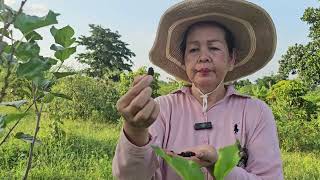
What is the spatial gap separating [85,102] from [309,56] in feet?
26.1

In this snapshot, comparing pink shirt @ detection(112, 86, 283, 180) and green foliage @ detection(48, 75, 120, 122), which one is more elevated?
green foliage @ detection(48, 75, 120, 122)

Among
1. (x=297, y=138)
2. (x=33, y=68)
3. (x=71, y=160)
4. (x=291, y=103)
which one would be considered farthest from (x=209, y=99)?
(x=291, y=103)

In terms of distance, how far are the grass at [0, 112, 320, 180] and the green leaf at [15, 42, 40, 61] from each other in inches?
135

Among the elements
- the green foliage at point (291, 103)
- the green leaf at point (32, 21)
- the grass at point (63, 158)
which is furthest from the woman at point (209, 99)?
the green foliage at point (291, 103)

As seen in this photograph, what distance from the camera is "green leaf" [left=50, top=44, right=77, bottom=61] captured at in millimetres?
980

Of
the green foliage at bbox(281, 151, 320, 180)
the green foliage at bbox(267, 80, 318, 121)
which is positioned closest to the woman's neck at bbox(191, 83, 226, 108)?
the green foliage at bbox(281, 151, 320, 180)

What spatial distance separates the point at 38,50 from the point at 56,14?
10 centimetres

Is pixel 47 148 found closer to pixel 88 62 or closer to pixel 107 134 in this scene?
pixel 107 134

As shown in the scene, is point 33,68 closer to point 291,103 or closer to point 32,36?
point 32,36

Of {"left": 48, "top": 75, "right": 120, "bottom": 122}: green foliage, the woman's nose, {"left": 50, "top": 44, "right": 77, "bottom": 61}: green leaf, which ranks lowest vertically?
{"left": 50, "top": 44, "right": 77, "bottom": 61}: green leaf

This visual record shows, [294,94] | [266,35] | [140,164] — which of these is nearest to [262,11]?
[266,35]

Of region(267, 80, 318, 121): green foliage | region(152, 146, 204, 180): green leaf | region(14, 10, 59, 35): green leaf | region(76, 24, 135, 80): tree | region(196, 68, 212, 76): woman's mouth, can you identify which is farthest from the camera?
region(76, 24, 135, 80): tree

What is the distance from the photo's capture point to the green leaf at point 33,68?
2.79 feet

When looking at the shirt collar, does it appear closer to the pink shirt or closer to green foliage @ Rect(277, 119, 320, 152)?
the pink shirt
